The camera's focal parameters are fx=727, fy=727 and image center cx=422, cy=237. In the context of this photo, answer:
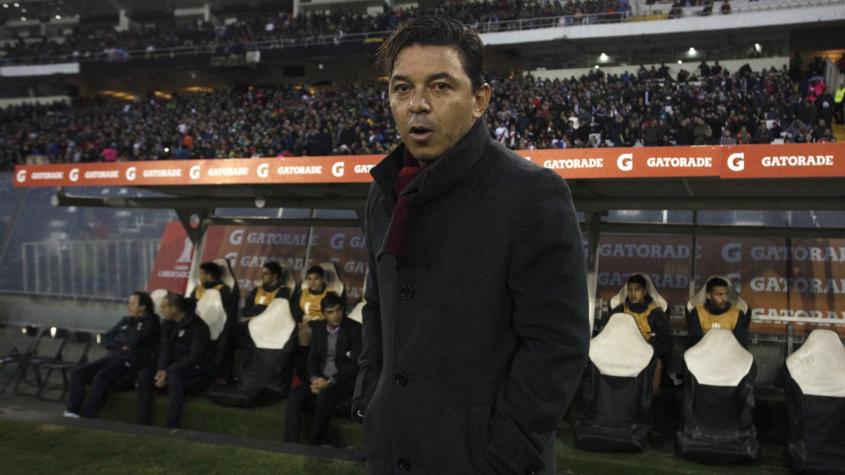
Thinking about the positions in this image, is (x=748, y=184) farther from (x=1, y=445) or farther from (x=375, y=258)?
(x=1, y=445)

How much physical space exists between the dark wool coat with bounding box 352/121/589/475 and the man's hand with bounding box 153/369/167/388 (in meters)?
6.15

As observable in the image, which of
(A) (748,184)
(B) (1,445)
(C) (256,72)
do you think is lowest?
(B) (1,445)

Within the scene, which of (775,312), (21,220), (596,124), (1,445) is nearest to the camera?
(1,445)

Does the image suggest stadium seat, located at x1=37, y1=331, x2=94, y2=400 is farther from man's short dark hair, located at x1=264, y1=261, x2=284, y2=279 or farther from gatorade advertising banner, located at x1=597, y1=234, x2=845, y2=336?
gatorade advertising banner, located at x1=597, y1=234, x2=845, y2=336

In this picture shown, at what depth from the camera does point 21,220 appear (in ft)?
40.5

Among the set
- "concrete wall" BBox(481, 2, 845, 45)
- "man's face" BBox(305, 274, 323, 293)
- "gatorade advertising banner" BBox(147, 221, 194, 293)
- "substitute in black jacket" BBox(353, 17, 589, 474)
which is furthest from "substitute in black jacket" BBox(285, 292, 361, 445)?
"concrete wall" BBox(481, 2, 845, 45)

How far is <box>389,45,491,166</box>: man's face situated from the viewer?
173 centimetres

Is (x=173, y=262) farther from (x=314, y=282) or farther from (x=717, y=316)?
(x=717, y=316)

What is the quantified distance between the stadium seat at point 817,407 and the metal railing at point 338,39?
21885mm

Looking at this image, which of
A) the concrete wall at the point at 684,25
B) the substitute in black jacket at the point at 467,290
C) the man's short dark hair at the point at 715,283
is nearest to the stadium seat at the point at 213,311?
the man's short dark hair at the point at 715,283

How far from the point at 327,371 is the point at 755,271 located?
178 inches

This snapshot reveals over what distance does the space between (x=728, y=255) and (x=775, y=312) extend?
0.74 meters

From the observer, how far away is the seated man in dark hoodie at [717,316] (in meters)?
6.40

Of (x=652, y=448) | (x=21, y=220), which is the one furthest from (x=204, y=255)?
(x=652, y=448)
